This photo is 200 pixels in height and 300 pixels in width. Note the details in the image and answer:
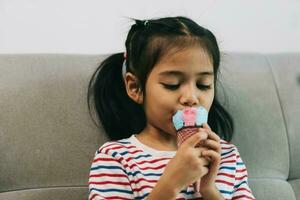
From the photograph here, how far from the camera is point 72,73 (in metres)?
1.29

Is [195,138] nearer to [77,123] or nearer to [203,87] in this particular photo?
[203,87]

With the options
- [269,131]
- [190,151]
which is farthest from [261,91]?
[190,151]

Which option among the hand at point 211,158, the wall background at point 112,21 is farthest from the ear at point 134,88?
the wall background at point 112,21

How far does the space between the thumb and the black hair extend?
215 millimetres

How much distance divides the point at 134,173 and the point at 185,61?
0.28 m

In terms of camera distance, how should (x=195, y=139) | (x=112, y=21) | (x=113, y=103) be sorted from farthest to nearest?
(x=112, y=21), (x=113, y=103), (x=195, y=139)

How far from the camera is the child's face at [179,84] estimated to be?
3.43ft

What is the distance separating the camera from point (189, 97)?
1030 millimetres

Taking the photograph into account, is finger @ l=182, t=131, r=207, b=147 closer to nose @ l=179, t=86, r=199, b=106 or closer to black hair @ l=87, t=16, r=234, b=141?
nose @ l=179, t=86, r=199, b=106

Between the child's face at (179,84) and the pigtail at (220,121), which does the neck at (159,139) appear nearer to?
the child's face at (179,84)

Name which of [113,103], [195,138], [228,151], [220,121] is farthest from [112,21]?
[195,138]

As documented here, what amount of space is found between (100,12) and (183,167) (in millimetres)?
837

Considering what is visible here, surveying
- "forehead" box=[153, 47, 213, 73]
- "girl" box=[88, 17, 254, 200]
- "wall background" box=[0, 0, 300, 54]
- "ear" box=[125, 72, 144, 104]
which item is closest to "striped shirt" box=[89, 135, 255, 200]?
"girl" box=[88, 17, 254, 200]

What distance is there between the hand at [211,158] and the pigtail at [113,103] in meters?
0.32
